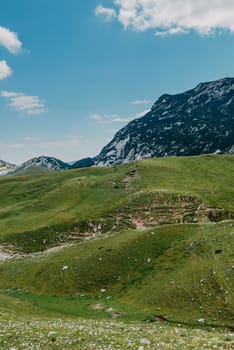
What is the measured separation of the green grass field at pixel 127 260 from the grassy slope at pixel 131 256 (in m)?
0.15

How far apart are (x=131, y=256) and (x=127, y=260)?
107cm

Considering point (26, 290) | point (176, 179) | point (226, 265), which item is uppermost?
point (176, 179)

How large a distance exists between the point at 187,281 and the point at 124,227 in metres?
44.1

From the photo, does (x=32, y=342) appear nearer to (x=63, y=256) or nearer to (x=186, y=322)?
(x=186, y=322)

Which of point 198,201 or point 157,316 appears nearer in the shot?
point 157,316

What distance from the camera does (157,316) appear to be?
33.8 meters

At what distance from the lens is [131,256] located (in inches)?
1977

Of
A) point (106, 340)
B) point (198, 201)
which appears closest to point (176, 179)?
point (198, 201)

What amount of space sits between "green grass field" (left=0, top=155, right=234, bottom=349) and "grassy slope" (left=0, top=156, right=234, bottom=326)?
154 millimetres

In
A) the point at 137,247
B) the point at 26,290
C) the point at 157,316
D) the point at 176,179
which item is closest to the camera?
the point at 157,316

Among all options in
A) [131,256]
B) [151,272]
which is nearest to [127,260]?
[131,256]

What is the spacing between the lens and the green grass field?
96.4 feet

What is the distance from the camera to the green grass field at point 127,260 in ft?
96.4

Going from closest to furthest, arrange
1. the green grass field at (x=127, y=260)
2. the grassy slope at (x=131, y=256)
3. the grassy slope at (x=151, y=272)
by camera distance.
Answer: the green grass field at (x=127, y=260), the grassy slope at (x=151, y=272), the grassy slope at (x=131, y=256)
